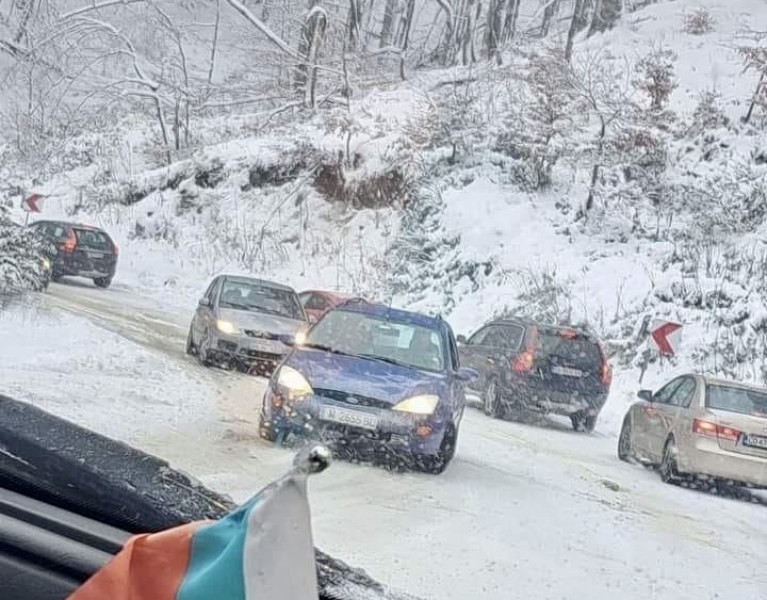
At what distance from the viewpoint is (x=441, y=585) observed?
5.18 m

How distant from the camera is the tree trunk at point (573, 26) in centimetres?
2986

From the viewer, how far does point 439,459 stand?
29.3 feet

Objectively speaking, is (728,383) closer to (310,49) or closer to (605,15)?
(310,49)

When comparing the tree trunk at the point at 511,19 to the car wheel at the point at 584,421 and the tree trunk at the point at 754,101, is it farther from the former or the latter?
the car wheel at the point at 584,421

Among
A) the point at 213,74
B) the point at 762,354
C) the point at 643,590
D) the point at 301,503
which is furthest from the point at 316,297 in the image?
the point at 301,503

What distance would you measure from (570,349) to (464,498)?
7.41 meters

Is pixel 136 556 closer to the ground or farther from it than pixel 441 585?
farther from it

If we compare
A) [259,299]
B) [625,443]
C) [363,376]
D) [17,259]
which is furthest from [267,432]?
[17,259]

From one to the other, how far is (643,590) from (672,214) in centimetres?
1875

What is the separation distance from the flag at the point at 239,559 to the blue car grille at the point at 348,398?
737cm

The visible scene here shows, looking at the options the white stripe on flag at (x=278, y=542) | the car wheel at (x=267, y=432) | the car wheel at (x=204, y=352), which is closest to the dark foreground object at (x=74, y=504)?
the white stripe on flag at (x=278, y=542)

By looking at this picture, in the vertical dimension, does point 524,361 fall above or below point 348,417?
above

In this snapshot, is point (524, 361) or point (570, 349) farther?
point (570, 349)

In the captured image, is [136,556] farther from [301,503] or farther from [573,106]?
[573,106]
